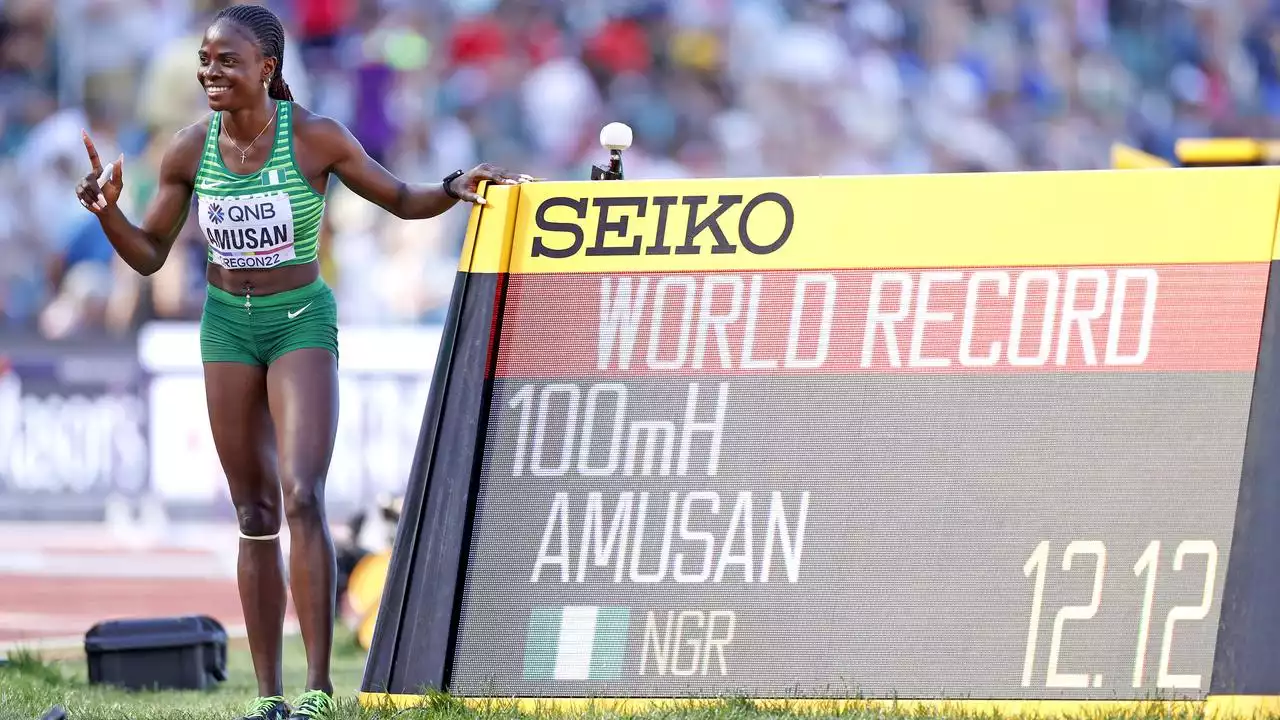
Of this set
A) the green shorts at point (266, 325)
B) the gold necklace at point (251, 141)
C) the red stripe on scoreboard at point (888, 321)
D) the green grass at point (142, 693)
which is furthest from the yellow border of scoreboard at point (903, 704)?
the gold necklace at point (251, 141)

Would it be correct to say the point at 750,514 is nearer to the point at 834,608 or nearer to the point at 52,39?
the point at 834,608

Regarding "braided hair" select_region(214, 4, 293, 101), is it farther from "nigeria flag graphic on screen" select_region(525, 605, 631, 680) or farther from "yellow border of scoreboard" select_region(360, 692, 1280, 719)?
"yellow border of scoreboard" select_region(360, 692, 1280, 719)

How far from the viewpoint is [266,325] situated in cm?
524

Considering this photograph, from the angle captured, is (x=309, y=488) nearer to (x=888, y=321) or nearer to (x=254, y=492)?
(x=254, y=492)

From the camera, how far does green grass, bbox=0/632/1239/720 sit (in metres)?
4.51

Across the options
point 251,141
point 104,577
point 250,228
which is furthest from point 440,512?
point 104,577

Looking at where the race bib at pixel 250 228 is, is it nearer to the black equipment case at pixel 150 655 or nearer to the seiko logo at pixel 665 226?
the seiko logo at pixel 665 226

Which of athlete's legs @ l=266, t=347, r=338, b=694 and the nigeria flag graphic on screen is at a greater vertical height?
athlete's legs @ l=266, t=347, r=338, b=694

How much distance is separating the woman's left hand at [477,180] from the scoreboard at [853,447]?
0.17ft

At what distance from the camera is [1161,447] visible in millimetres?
4543

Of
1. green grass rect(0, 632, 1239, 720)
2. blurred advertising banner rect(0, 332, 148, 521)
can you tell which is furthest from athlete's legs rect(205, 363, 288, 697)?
blurred advertising banner rect(0, 332, 148, 521)

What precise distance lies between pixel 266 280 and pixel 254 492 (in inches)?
24.5

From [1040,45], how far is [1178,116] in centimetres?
145

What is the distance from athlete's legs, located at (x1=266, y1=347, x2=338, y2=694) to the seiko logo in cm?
76
